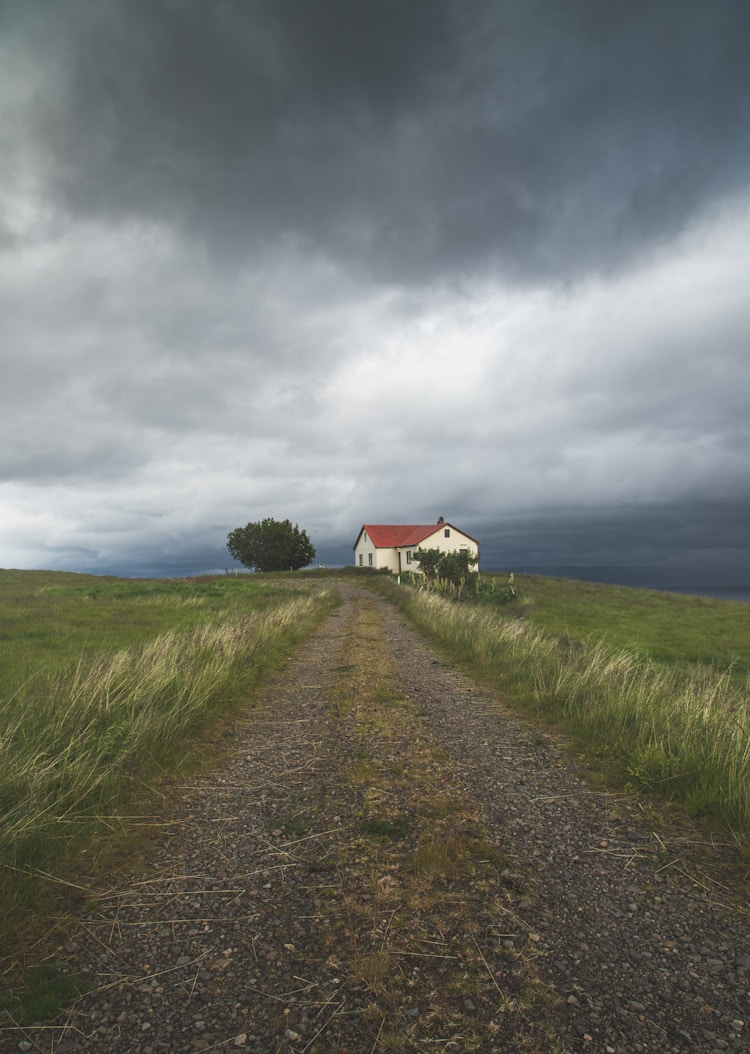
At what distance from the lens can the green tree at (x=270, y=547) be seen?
293ft

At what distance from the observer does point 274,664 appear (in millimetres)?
12953

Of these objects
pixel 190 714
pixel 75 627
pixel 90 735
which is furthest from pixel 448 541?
pixel 90 735

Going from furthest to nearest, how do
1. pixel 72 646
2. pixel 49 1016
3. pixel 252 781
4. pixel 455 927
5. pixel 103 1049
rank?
pixel 72 646, pixel 252 781, pixel 455 927, pixel 49 1016, pixel 103 1049

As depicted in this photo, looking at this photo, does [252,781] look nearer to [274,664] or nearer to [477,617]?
[274,664]

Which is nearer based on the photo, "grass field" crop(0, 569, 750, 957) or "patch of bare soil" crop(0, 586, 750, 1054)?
"patch of bare soil" crop(0, 586, 750, 1054)

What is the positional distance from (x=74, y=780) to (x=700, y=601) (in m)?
49.0

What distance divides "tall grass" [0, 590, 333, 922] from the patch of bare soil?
0.80m

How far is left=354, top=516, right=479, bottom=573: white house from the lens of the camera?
2697 inches

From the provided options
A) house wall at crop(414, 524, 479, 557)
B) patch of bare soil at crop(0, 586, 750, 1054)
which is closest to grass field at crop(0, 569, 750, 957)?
patch of bare soil at crop(0, 586, 750, 1054)

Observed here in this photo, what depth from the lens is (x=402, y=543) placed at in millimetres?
73750

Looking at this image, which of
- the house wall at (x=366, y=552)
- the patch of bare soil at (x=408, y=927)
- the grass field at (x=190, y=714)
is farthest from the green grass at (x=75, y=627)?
the house wall at (x=366, y=552)

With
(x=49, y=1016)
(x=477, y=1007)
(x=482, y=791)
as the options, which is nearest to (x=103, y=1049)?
(x=49, y=1016)

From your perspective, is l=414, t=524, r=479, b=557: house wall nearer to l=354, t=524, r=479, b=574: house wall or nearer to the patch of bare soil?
l=354, t=524, r=479, b=574: house wall

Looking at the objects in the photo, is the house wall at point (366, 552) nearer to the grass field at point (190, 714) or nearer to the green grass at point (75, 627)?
the green grass at point (75, 627)
